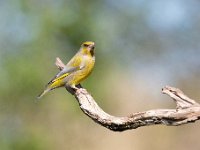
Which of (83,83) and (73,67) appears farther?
(83,83)

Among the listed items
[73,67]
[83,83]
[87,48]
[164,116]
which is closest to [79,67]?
[73,67]

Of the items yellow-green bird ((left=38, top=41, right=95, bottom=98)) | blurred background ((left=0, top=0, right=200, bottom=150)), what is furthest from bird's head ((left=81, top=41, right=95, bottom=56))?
blurred background ((left=0, top=0, right=200, bottom=150))

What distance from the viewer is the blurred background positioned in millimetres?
12367

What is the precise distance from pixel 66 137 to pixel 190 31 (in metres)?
2.63

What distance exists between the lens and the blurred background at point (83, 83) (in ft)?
40.6

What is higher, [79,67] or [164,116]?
[79,67]

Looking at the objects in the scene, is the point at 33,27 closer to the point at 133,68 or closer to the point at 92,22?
the point at 92,22

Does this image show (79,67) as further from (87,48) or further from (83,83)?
(83,83)

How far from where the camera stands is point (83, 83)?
12070 millimetres

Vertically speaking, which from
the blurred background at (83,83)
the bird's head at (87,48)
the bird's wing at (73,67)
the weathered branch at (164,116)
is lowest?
the weathered branch at (164,116)

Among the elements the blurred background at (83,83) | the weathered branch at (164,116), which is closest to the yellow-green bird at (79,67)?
the weathered branch at (164,116)

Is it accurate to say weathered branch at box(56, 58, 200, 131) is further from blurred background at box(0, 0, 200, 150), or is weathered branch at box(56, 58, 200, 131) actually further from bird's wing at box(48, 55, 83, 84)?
blurred background at box(0, 0, 200, 150)

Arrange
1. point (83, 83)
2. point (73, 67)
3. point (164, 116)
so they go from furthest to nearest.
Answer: point (83, 83) → point (73, 67) → point (164, 116)

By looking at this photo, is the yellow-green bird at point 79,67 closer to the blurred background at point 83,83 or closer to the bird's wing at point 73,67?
the bird's wing at point 73,67
